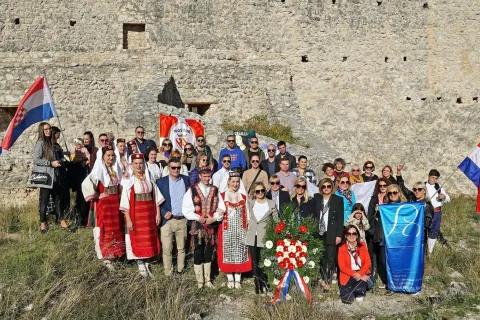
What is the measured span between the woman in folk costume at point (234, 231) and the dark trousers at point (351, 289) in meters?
1.29

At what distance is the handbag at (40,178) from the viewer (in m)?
7.27

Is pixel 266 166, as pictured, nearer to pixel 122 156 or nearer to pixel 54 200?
pixel 122 156

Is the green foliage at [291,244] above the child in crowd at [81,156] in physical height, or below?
below

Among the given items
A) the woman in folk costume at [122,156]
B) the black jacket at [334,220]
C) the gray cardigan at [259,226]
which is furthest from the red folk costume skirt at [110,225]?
the black jacket at [334,220]

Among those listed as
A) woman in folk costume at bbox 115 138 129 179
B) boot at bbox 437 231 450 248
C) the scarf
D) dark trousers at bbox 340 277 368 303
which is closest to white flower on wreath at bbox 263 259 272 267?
dark trousers at bbox 340 277 368 303

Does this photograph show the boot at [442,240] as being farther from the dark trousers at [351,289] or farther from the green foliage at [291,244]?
the green foliage at [291,244]

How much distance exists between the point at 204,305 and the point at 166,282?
535 millimetres

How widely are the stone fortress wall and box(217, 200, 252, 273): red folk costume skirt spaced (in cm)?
633

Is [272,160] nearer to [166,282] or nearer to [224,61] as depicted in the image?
[166,282]

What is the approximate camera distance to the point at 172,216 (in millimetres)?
6480

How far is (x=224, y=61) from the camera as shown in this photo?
13.9 meters

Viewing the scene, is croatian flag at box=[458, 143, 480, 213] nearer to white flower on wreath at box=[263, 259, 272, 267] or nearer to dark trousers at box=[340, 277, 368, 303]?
dark trousers at box=[340, 277, 368, 303]

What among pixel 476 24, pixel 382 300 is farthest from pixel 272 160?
pixel 476 24

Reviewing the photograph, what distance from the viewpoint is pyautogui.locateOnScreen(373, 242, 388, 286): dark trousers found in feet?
22.6
